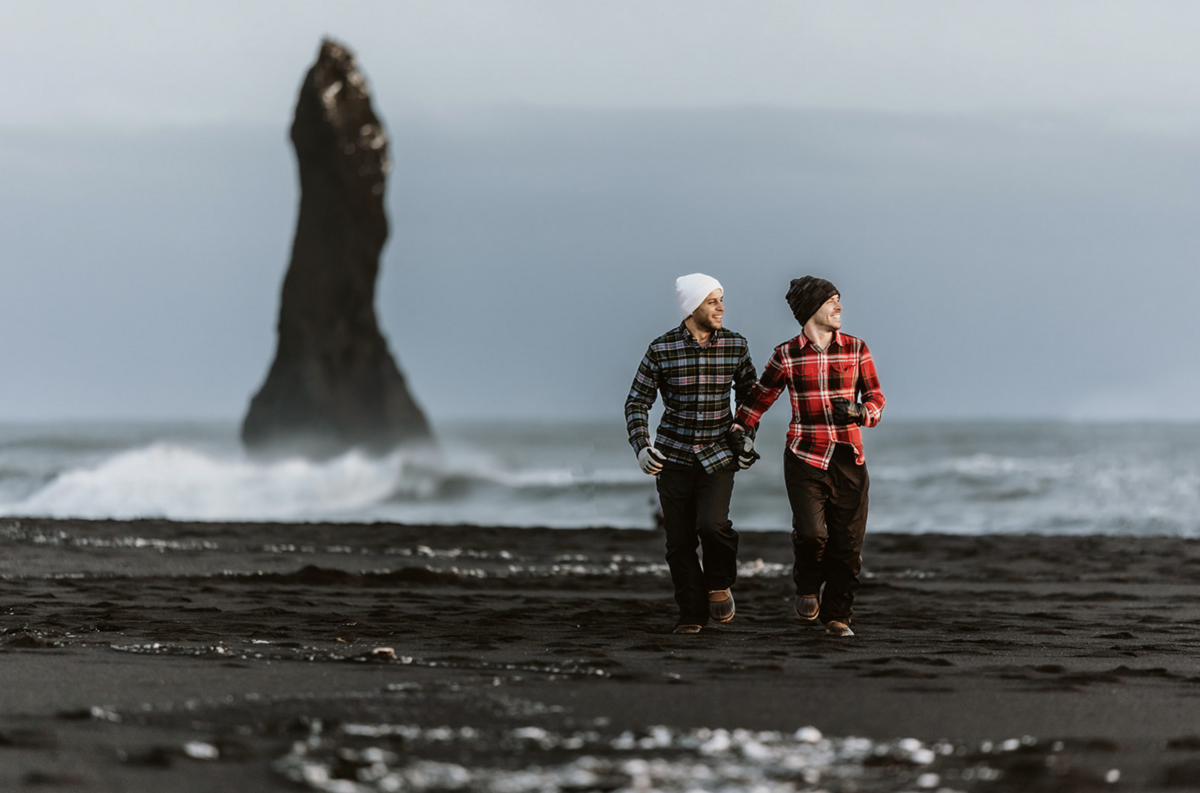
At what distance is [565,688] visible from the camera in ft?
15.0

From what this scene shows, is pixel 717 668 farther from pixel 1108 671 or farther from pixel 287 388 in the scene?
Result: pixel 287 388

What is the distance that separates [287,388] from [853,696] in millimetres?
36175

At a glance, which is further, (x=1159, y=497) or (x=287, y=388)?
(x=287, y=388)

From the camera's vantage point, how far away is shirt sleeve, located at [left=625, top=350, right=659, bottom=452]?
663cm

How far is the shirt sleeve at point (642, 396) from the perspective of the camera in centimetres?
663

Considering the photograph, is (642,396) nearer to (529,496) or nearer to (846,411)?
(846,411)

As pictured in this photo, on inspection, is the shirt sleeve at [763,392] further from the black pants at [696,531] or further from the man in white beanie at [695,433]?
the black pants at [696,531]

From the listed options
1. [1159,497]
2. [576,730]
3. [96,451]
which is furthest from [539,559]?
[96,451]

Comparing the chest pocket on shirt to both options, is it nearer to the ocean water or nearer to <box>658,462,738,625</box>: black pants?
<box>658,462,738,625</box>: black pants

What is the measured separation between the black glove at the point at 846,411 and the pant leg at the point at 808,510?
288 mm

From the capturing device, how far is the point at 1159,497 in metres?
24.5

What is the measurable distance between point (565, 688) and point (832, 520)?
2.44 meters

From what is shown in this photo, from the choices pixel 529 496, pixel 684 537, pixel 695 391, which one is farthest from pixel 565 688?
pixel 529 496

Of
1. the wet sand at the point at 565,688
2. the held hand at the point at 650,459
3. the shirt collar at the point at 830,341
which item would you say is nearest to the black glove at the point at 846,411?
the shirt collar at the point at 830,341
